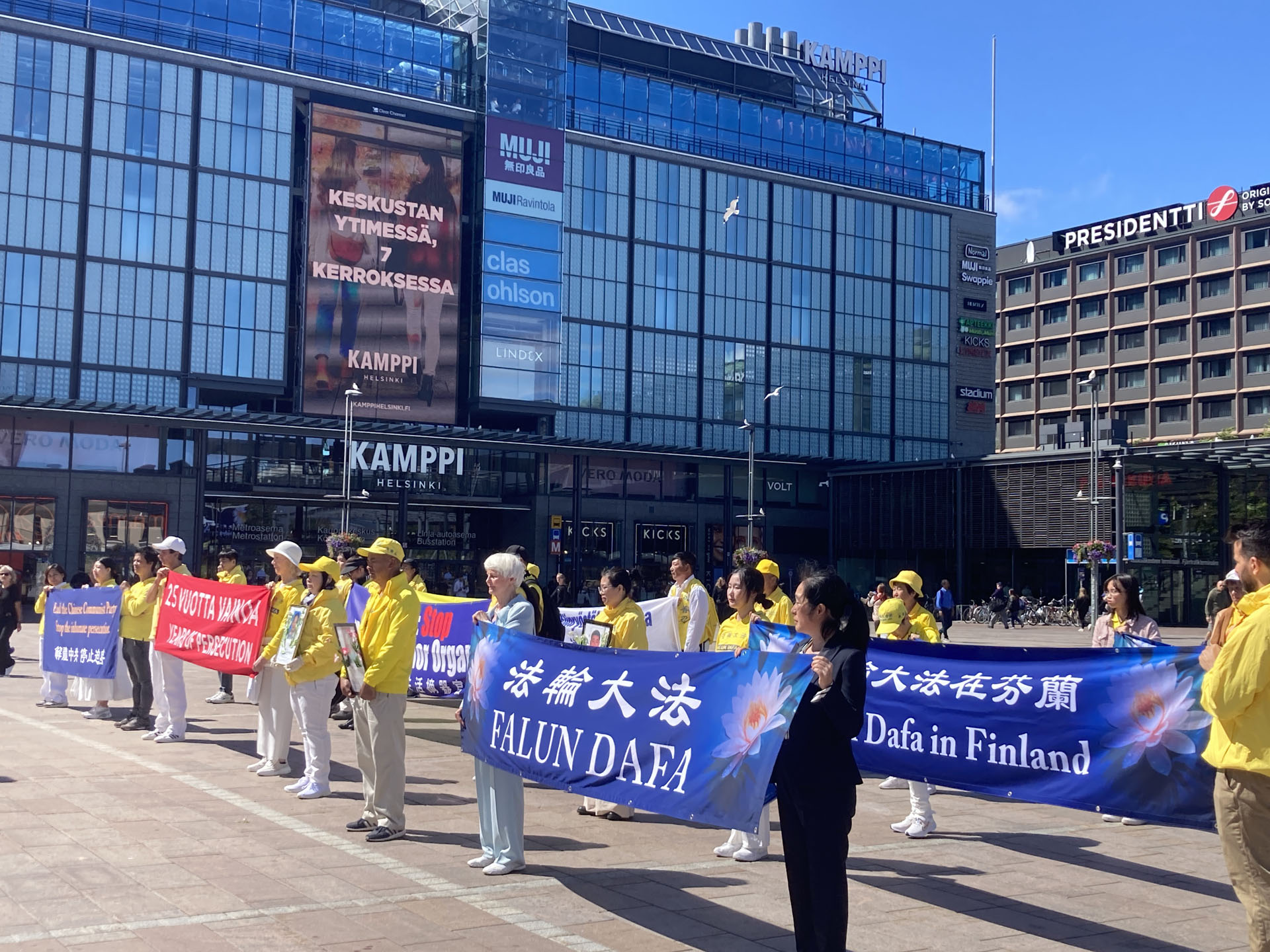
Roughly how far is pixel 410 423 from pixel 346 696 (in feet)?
146

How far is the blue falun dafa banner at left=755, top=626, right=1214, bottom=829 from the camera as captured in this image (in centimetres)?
727

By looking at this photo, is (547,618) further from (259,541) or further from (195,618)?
(259,541)

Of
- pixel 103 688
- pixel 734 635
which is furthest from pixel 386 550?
pixel 103 688

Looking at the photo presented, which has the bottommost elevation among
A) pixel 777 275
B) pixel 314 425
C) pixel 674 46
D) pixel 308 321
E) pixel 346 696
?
pixel 346 696

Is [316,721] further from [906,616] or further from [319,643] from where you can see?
[906,616]

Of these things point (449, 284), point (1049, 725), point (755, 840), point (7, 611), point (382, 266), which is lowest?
point (755, 840)

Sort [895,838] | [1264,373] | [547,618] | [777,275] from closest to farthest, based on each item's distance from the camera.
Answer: [895,838], [547,618], [777,275], [1264,373]

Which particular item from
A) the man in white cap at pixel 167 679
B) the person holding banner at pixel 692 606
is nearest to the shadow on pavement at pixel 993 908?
the person holding banner at pixel 692 606

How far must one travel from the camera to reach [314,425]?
5159 cm

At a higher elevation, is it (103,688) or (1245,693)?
(1245,693)

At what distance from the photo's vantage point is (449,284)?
2244 inches

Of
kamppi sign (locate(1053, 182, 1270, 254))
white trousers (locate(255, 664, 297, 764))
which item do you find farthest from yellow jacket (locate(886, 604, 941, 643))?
kamppi sign (locate(1053, 182, 1270, 254))

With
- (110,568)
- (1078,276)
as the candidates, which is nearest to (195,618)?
(110,568)

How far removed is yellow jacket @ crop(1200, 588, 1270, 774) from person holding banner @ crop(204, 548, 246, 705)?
13.2 metres
